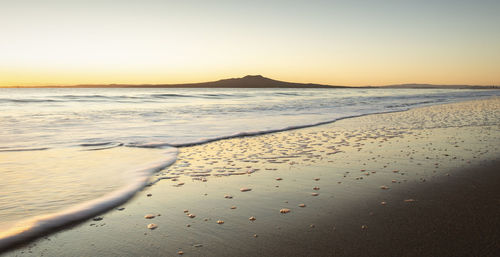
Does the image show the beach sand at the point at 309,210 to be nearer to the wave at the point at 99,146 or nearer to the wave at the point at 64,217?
→ the wave at the point at 64,217

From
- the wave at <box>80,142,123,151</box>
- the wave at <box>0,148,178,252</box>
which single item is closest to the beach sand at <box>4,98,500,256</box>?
the wave at <box>0,148,178,252</box>

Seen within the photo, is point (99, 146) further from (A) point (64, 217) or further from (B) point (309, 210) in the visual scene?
A: (B) point (309, 210)

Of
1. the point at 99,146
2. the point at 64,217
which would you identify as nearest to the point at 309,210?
the point at 64,217

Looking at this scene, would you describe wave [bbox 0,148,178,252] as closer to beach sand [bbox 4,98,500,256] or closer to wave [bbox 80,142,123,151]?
beach sand [bbox 4,98,500,256]

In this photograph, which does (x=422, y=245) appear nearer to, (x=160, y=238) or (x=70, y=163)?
(x=160, y=238)

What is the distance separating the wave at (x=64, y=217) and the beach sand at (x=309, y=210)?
0.55 feet

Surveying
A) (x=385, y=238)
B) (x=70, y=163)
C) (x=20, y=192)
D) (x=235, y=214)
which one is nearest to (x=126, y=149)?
(x=70, y=163)

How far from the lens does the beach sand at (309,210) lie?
126 inches

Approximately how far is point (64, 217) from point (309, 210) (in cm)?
293

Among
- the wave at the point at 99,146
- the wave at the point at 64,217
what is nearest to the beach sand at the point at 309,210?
the wave at the point at 64,217

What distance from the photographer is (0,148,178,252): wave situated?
3498 millimetres

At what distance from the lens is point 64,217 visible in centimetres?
404

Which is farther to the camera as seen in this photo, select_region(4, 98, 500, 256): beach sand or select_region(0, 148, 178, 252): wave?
select_region(0, 148, 178, 252): wave

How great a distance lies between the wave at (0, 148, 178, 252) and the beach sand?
17 centimetres
